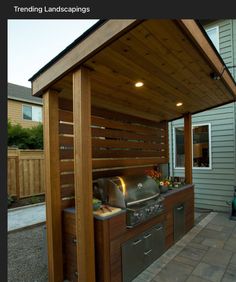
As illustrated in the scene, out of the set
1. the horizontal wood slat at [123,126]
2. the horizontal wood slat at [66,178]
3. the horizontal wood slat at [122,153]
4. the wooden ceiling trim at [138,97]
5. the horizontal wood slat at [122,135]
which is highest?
the wooden ceiling trim at [138,97]

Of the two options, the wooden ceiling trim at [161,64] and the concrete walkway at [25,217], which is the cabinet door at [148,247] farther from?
the concrete walkway at [25,217]

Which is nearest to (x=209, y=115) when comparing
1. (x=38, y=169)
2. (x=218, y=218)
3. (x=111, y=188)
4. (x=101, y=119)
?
(x=218, y=218)

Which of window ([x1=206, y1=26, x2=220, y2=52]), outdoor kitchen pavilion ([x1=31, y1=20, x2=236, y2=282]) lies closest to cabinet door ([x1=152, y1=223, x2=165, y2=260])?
outdoor kitchen pavilion ([x1=31, y1=20, x2=236, y2=282])

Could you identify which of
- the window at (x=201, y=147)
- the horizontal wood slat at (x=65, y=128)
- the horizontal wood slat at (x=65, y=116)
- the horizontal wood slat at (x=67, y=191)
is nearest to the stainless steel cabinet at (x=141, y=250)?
the horizontal wood slat at (x=67, y=191)

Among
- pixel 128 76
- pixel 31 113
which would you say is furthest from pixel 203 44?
pixel 31 113

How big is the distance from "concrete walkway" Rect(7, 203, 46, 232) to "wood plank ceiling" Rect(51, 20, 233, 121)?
316 centimetres

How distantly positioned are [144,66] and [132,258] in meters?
2.26

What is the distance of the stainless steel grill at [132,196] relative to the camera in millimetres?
2541

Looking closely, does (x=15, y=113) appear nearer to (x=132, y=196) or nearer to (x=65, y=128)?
(x=65, y=128)

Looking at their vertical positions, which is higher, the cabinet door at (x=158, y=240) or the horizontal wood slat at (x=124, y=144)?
the horizontal wood slat at (x=124, y=144)

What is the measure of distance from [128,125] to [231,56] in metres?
3.41

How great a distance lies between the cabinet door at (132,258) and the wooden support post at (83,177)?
17.9 inches

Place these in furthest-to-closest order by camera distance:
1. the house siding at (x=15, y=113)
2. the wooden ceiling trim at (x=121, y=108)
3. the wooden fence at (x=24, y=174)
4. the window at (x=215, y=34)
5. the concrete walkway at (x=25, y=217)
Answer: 1. the house siding at (x=15, y=113)
2. the wooden fence at (x=24, y=174)
3. the window at (x=215, y=34)
4. the concrete walkway at (x=25, y=217)
5. the wooden ceiling trim at (x=121, y=108)

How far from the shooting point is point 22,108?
37.8ft
